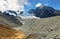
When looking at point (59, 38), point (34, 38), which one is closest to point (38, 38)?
point (34, 38)

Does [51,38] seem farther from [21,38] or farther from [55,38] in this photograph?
[21,38]

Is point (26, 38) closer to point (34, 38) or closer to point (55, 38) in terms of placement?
point (34, 38)

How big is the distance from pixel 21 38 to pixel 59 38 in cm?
1139

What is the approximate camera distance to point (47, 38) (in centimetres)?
6200

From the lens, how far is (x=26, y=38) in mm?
59188

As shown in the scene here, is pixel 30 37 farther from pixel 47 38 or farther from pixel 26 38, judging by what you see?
pixel 47 38

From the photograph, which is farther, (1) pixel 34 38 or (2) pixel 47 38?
(2) pixel 47 38

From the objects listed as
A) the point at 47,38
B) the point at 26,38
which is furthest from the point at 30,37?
the point at 47,38

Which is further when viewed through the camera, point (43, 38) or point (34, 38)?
point (43, 38)

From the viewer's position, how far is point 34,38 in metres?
58.0

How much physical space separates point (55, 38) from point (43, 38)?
13.4 ft

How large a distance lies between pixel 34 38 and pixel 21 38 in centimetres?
391

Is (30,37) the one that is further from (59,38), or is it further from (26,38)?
(59,38)

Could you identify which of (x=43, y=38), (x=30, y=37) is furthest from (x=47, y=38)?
(x=30, y=37)
